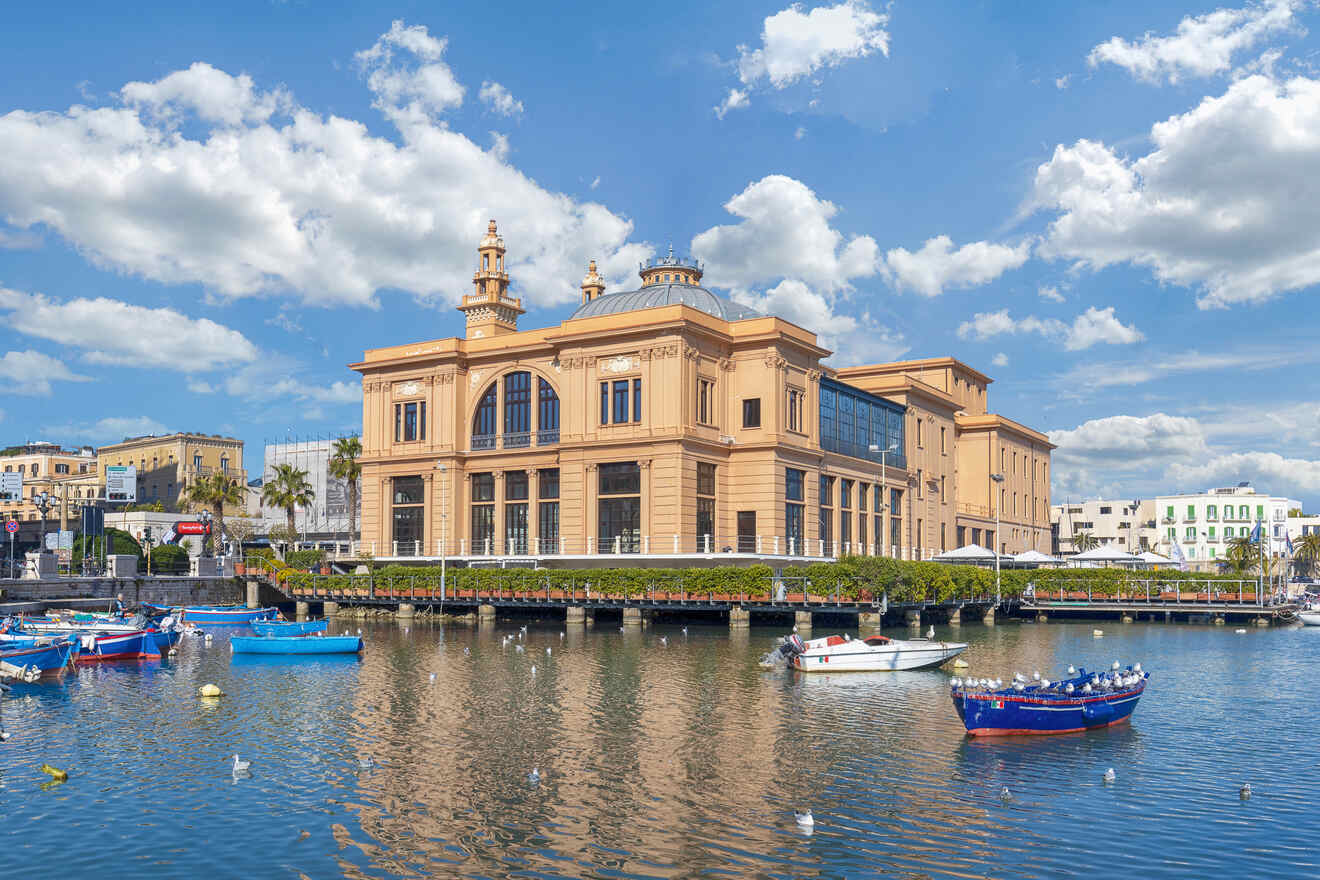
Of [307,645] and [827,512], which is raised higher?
[827,512]

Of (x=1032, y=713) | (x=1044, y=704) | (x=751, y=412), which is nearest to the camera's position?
(x=1032, y=713)

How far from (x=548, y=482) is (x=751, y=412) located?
16.3m

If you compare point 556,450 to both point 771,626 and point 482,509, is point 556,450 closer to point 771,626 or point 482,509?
point 482,509

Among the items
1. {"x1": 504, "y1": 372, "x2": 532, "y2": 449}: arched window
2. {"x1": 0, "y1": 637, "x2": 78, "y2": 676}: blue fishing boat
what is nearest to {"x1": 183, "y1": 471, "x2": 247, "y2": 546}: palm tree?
{"x1": 504, "y1": 372, "x2": 532, "y2": 449}: arched window

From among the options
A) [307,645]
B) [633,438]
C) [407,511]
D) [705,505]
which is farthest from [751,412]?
[307,645]

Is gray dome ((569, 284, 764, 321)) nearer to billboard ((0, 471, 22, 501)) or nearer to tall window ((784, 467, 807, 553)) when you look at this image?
tall window ((784, 467, 807, 553))

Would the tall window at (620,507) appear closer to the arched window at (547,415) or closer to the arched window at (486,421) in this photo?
the arched window at (547,415)

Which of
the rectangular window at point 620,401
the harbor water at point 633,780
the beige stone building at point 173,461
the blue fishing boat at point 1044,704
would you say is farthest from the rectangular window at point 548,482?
the beige stone building at point 173,461

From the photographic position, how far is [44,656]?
44594 mm

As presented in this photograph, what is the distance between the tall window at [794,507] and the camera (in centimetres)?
8400

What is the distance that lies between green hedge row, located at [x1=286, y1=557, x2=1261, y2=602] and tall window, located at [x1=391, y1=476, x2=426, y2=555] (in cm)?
627

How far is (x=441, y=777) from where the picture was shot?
2653cm

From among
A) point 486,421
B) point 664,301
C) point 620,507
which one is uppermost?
point 664,301

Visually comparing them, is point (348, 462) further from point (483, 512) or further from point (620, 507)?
point (620, 507)
